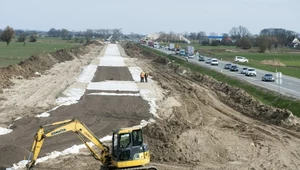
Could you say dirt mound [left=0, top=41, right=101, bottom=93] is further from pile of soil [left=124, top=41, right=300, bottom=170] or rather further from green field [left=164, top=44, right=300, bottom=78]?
green field [left=164, top=44, right=300, bottom=78]

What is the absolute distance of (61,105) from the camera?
35.3m

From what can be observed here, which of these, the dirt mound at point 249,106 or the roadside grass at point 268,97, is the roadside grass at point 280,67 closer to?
the roadside grass at point 268,97

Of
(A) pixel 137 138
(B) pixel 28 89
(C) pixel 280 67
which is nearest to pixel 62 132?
(A) pixel 137 138

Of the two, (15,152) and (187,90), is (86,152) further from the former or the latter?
(187,90)

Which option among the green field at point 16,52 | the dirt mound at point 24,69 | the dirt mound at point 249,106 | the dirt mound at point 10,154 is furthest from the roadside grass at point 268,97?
the green field at point 16,52

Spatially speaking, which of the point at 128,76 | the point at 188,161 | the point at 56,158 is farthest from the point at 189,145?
the point at 128,76

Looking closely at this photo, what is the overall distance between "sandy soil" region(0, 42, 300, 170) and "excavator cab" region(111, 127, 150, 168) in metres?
4.00

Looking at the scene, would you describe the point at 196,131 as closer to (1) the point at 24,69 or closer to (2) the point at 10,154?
(2) the point at 10,154

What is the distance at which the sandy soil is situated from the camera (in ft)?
68.2

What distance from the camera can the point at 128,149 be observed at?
15.7 metres

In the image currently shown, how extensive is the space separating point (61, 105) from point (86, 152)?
13885mm

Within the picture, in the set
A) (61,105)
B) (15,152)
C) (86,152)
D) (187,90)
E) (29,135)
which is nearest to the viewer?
(15,152)

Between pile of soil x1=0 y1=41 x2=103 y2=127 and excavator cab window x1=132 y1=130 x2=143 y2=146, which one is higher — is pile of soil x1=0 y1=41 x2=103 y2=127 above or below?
below

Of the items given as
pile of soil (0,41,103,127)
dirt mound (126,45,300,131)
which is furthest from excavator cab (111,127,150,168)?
dirt mound (126,45,300,131)
